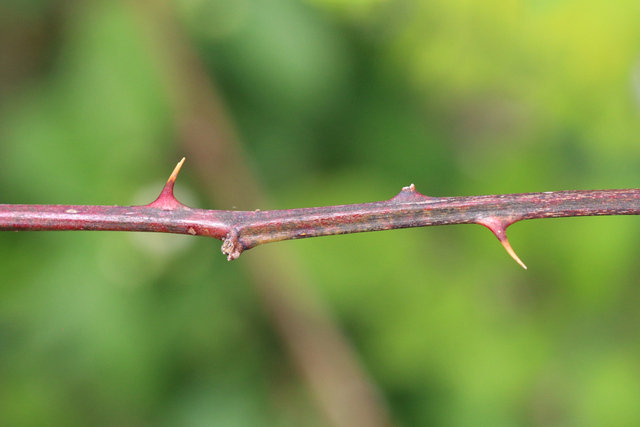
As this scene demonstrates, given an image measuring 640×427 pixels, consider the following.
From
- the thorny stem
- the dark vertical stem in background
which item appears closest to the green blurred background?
the dark vertical stem in background

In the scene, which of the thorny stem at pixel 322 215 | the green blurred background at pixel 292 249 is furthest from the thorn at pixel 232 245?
the green blurred background at pixel 292 249

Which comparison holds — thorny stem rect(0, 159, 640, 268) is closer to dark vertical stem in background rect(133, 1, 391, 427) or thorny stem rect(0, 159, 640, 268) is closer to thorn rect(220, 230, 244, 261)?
thorn rect(220, 230, 244, 261)

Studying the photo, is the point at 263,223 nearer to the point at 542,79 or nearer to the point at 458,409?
the point at 458,409

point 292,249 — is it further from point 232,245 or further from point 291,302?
point 232,245

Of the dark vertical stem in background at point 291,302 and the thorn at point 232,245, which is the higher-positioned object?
the dark vertical stem in background at point 291,302

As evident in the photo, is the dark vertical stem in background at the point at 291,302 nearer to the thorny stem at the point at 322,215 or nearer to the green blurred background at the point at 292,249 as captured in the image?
the green blurred background at the point at 292,249

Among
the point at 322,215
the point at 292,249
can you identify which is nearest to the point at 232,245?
the point at 322,215
